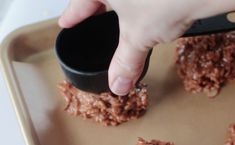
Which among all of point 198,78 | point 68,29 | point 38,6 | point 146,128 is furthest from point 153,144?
point 38,6

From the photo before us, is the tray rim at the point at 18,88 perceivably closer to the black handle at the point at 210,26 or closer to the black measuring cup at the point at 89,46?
the black measuring cup at the point at 89,46

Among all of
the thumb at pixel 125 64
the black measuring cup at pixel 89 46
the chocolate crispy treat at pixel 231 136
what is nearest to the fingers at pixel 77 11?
the black measuring cup at pixel 89 46

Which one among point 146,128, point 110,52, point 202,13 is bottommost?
point 146,128

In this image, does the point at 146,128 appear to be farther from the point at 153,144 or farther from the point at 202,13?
the point at 202,13

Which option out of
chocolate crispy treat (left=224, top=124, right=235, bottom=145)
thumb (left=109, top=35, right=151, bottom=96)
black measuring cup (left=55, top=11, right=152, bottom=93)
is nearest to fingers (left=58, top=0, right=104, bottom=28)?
black measuring cup (left=55, top=11, right=152, bottom=93)

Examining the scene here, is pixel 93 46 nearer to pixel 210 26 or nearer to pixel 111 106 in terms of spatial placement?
pixel 111 106

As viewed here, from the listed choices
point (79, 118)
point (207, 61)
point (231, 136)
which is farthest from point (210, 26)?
point (79, 118)
